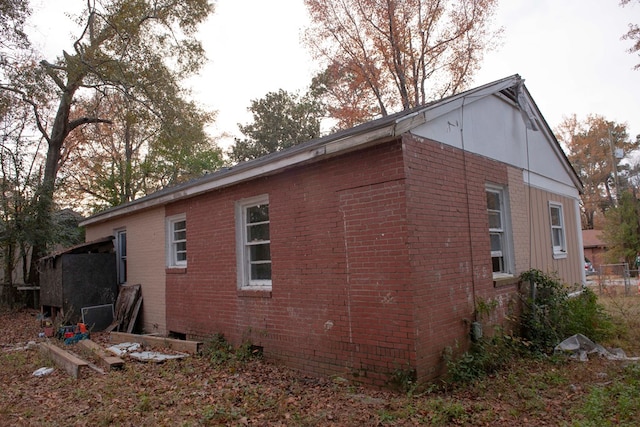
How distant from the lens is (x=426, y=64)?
2466cm

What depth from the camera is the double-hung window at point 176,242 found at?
10133mm

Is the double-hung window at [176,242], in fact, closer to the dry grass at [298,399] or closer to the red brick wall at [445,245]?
the dry grass at [298,399]

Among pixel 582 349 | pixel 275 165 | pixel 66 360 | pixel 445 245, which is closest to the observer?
pixel 445 245

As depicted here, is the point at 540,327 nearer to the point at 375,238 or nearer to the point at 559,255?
the point at 559,255

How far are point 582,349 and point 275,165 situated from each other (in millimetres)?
5901

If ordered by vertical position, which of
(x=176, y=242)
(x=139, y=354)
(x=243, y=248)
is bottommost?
(x=139, y=354)

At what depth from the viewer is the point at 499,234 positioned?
809 centimetres

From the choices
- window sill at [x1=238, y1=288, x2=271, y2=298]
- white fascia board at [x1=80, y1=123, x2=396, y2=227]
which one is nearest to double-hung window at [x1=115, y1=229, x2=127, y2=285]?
white fascia board at [x1=80, y1=123, x2=396, y2=227]

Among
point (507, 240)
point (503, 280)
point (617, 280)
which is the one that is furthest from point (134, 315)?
point (617, 280)

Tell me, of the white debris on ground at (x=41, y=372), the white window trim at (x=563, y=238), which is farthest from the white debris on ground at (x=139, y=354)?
the white window trim at (x=563, y=238)

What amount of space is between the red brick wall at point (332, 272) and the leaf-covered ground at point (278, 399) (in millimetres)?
437

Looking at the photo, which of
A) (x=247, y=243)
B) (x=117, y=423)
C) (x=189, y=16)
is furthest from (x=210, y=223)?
(x=189, y=16)

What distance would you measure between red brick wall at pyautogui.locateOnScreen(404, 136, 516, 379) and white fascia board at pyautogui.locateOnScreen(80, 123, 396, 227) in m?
0.53

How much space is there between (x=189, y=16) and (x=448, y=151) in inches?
647
